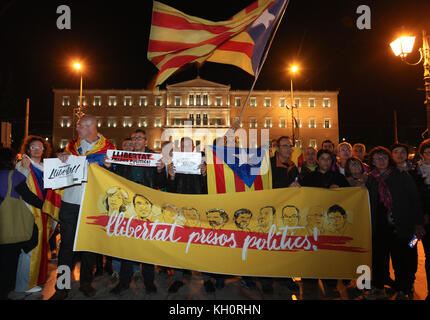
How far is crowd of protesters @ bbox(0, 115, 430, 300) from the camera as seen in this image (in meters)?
3.78

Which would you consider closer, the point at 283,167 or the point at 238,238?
the point at 238,238

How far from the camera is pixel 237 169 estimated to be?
432cm

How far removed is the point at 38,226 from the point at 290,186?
344cm

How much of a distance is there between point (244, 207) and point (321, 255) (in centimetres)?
109

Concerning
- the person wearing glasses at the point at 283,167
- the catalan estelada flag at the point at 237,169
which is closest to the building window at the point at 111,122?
the catalan estelada flag at the point at 237,169

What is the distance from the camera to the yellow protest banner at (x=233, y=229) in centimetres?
352

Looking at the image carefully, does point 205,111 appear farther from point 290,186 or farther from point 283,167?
point 290,186

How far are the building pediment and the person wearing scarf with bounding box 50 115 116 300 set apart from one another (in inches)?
2178

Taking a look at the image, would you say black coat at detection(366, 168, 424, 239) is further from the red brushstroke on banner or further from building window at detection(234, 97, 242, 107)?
building window at detection(234, 97, 242, 107)

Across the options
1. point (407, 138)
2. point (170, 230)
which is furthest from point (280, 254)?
point (407, 138)

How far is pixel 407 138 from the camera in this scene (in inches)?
1677

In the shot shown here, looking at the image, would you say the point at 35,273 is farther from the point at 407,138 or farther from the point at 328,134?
the point at 328,134

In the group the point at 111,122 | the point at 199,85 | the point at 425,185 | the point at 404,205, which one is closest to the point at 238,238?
the point at 404,205

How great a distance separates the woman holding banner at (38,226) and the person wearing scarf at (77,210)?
0.43 meters
